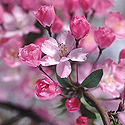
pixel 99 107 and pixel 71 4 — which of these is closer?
pixel 99 107

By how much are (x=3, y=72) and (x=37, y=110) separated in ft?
0.66

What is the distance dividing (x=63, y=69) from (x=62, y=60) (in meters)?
0.02

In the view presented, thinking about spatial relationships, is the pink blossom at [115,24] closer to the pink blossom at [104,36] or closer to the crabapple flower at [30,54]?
the pink blossom at [104,36]

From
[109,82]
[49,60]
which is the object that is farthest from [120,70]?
[49,60]

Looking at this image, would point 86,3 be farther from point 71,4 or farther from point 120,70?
point 120,70

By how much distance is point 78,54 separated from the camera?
0.39m

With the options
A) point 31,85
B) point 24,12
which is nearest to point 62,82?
point 31,85

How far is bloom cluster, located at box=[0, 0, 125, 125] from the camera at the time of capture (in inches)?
15.0

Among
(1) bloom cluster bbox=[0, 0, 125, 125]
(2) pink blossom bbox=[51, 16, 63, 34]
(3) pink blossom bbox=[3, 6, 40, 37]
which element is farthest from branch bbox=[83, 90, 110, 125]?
(3) pink blossom bbox=[3, 6, 40, 37]

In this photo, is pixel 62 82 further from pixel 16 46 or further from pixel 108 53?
pixel 108 53

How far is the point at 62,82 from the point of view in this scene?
1.47ft

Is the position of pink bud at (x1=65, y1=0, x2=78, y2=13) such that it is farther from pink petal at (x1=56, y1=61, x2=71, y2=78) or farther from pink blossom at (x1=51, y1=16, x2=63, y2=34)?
pink petal at (x1=56, y1=61, x2=71, y2=78)

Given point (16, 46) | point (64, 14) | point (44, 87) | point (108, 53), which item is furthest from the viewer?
point (108, 53)

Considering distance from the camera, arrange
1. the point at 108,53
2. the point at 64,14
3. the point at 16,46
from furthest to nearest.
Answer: the point at 108,53, the point at 64,14, the point at 16,46
